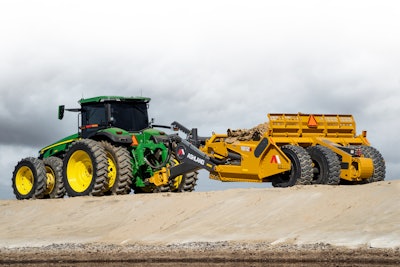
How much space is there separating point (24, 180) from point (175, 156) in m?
6.10

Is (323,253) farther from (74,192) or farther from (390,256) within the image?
(74,192)

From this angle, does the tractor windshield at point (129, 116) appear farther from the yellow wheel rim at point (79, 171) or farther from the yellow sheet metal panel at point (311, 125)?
the yellow sheet metal panel at point (311, 125)

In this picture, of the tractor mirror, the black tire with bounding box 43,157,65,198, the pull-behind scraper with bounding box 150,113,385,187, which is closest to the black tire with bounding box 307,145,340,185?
the pull-behind scraper with bounding box 150,113,385,187

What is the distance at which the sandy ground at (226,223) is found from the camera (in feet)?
43.2

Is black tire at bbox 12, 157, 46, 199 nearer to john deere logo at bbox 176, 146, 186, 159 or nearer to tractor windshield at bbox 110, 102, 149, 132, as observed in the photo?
tractor windshield at bbox 110, 102, 149, 132

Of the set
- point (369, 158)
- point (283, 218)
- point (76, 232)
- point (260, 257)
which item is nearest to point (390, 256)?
point (260, 257)

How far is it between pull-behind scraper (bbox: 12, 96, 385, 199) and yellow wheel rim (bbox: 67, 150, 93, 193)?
0.03 metres

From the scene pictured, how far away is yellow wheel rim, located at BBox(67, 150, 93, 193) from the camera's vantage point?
21484 millimetres

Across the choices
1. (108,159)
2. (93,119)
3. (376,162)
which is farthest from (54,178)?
(376,162)

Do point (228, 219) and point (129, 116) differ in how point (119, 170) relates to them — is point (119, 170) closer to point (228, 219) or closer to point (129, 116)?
point (129, 116)

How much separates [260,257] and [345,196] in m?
4.32

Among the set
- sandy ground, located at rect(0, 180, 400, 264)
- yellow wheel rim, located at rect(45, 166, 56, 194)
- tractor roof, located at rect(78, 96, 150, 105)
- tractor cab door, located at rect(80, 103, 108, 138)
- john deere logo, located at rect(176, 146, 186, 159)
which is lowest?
sandy ground, located at rect(0, 180, 400, 264)

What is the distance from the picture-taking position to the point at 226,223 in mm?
15688

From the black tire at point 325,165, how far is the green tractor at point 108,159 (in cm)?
431
